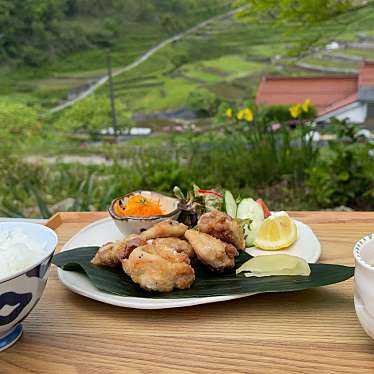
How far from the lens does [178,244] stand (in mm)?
982

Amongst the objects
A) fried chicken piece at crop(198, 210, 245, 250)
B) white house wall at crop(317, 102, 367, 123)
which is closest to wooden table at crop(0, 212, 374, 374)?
fried chicken piece at crop(198, 210, 245, 250)

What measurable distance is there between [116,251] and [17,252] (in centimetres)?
21

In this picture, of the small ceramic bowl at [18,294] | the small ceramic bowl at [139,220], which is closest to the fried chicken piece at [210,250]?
the small ceramic bowl at [139,220]

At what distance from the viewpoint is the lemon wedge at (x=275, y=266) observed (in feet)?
3.14

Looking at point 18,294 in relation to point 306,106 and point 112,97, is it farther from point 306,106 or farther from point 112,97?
point 112,97

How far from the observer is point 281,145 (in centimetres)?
338

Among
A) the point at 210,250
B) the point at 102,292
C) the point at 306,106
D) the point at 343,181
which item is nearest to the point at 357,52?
the point at 306,106

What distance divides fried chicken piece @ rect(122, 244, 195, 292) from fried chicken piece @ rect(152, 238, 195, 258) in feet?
0.07

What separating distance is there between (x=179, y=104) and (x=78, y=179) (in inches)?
31.8

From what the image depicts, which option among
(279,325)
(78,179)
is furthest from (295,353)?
(78,179)

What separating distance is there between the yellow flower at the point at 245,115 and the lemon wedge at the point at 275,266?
8.33 ft

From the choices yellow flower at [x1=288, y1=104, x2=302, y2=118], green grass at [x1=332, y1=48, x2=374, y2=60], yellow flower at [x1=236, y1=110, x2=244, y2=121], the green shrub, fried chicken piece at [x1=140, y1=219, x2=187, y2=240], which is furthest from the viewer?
green grass at [x1=332, y1=48, x2=374, y2=60]

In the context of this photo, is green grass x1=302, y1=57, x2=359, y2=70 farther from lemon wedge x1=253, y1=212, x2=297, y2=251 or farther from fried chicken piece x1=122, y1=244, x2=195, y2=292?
fried chicken piece x1=122, y1=244, x2=195, y2=292

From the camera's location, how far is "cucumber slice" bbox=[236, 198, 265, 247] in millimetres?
1158
